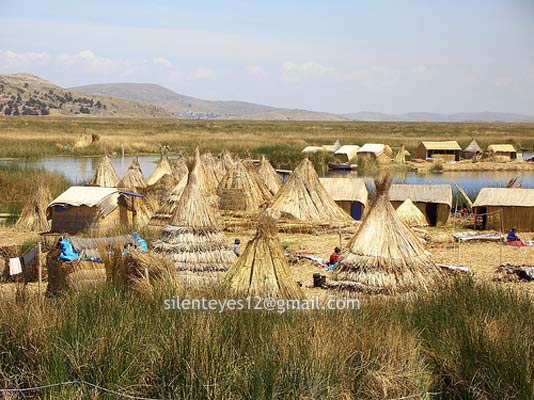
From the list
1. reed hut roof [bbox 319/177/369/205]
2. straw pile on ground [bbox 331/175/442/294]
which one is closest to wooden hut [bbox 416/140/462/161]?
reed hut roof [bbox 319/177/369/205]

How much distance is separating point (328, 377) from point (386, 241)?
5.50 meters

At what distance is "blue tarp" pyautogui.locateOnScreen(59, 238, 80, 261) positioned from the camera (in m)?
10.3

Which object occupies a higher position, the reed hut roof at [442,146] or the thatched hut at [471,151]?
the reed hut roof at [442,146]

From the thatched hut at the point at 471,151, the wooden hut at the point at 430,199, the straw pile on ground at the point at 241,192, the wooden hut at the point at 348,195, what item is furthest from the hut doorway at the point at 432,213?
the thatched hut at the point at 471,151

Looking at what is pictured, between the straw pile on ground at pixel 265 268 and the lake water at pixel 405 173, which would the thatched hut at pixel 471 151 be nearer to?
the lake water at pixel 405 173

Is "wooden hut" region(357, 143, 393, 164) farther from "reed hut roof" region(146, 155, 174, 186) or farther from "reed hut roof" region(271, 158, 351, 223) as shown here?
Answer: "reed hut roof" region(271, 158, 351, 223)

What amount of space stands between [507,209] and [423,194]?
2.40m

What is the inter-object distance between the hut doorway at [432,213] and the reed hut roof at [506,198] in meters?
1.43

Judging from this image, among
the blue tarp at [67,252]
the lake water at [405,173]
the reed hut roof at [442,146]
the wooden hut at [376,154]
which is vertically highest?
the blue tarp at [67,252]

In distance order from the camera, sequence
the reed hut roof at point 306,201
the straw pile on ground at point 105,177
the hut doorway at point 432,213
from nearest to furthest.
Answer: the reed hut roof at point 306,201 → the hut doorway at point 432,213 → the straw pile on ground at point 105,177

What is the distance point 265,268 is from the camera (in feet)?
29.8

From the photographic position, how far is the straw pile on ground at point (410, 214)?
18.9 m

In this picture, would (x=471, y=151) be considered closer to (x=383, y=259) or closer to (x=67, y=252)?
(x=383, y=259)

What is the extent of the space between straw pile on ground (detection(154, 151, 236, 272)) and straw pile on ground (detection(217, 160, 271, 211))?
8458mm
